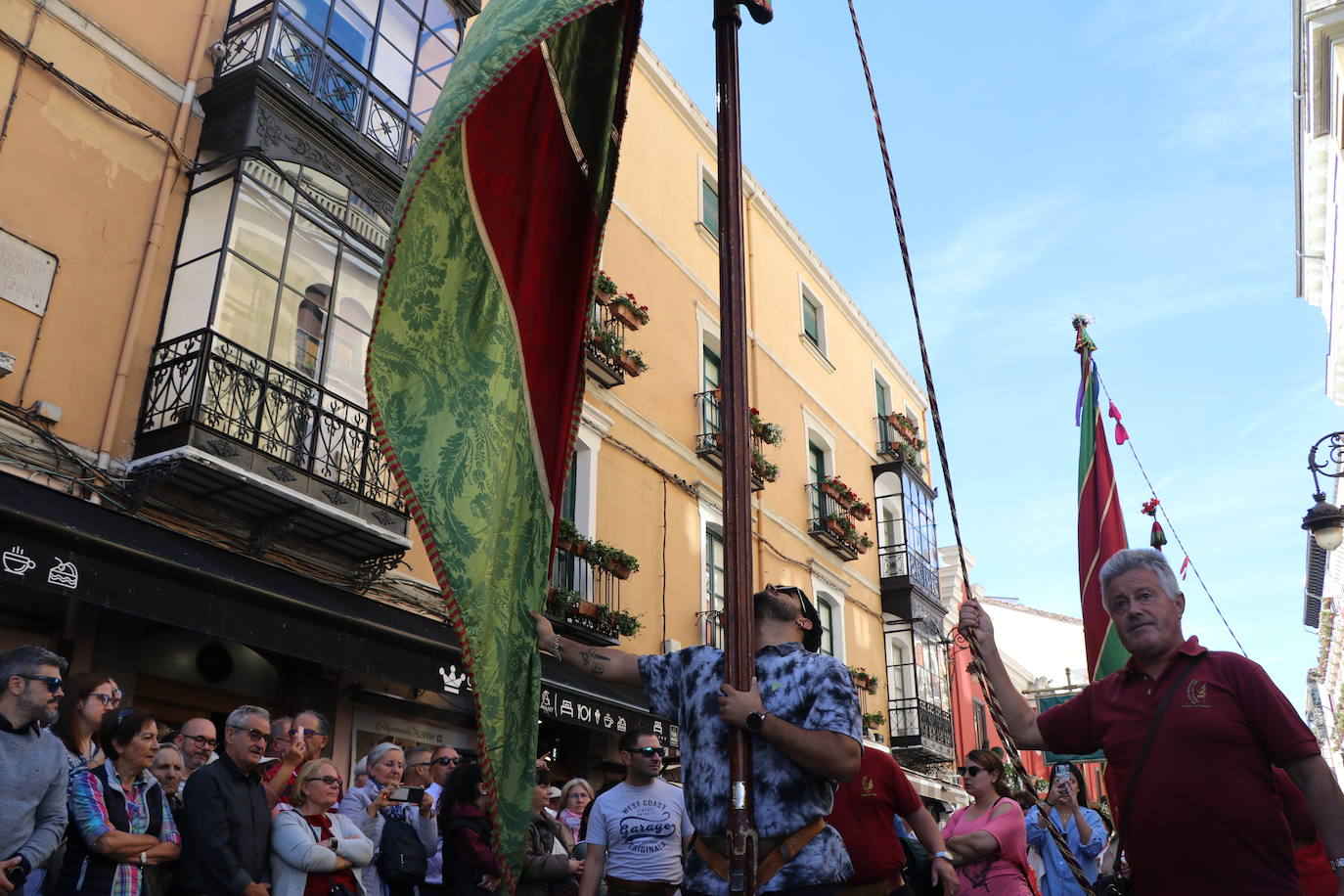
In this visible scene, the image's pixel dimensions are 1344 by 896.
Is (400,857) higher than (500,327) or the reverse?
the reverse

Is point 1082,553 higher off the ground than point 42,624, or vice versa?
point 1082,553

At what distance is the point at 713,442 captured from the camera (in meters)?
18.1

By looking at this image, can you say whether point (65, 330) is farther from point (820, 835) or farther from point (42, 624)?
point (820, 835)

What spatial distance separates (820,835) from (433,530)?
133 centimetres

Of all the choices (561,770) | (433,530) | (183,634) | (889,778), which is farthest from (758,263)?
(433,530)

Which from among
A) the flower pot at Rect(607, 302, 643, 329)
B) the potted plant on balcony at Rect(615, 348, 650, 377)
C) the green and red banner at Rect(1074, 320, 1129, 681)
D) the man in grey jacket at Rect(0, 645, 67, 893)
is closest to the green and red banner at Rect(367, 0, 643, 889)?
the man in grey jacket at Rect(0, 645, 67, 893)

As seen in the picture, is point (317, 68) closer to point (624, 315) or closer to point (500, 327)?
point (624, 315)

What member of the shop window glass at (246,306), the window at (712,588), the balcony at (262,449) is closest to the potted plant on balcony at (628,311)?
the window at (712,588)

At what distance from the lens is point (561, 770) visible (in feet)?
45.6

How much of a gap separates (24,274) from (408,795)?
5.61m

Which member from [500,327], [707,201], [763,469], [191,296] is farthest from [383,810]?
[707,201]

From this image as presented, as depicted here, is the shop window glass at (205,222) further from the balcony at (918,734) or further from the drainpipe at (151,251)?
the balcony at (918,734)

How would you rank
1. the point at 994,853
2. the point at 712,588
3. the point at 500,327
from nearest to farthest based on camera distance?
the point at 500,327 < the point at 994,853 < the point at 712,588

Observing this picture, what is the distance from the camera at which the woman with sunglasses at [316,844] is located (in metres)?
5.34
